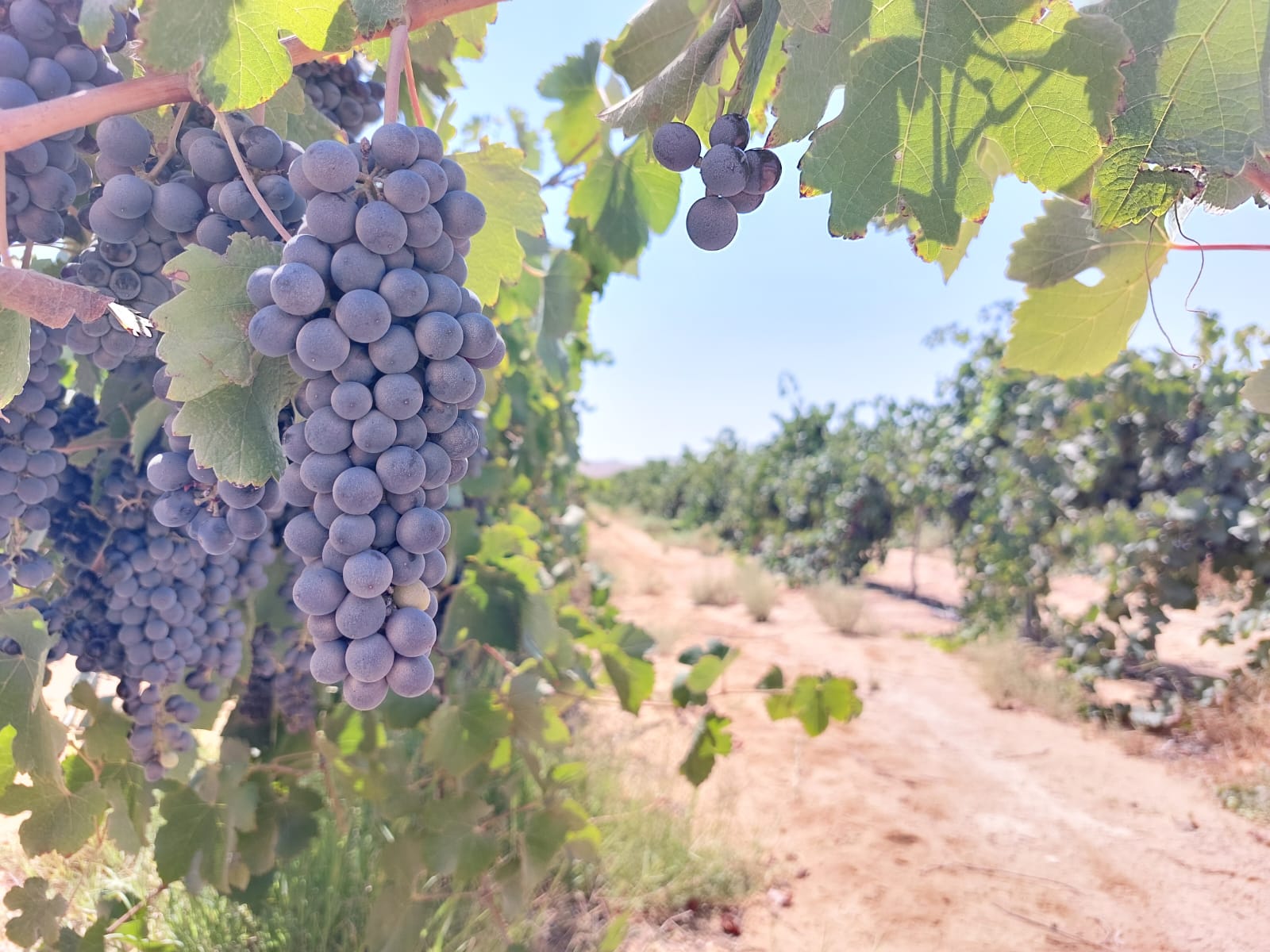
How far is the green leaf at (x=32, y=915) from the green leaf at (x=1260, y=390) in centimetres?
239

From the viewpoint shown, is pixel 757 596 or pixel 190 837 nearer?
pixel 190 837

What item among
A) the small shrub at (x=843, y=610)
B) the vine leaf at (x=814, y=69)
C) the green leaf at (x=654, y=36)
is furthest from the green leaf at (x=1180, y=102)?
the small shrub at (x=843, y=610)

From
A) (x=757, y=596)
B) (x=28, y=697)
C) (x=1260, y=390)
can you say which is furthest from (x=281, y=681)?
(x=757, y=596)

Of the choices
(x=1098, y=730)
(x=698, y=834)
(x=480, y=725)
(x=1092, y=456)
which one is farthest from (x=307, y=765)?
(x=1092, y=456)

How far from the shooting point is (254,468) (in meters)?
Result: 0.80

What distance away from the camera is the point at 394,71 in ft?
2.68

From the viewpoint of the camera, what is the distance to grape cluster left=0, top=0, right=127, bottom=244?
2.98ft

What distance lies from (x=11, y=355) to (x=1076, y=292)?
66.4 inches

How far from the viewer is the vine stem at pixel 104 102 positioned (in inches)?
29.0

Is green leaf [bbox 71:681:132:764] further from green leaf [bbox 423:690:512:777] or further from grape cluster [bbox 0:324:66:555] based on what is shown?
green leaf [bbox 423:690:512:777]

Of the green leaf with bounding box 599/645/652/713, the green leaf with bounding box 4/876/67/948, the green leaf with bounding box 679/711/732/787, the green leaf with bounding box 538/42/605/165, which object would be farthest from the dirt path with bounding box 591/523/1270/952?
the green leaf with bounding box 538/42/605/165

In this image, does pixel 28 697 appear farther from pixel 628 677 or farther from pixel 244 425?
pixel 628 677

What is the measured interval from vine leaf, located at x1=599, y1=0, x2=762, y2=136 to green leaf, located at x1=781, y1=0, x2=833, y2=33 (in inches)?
3.7

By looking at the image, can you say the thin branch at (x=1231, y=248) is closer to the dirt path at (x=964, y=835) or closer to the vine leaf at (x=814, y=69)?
the vine leaf at (x=814, y=69)
